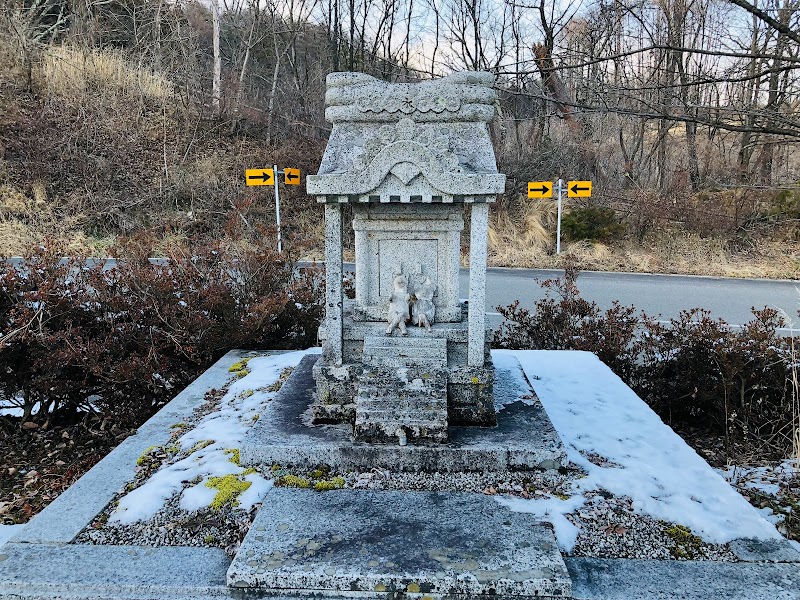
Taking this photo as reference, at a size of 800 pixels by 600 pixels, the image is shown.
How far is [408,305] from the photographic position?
15.2 ft

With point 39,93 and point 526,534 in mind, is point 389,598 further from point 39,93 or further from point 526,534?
point 39,93

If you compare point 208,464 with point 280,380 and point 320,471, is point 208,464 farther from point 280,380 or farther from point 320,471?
point 280,380

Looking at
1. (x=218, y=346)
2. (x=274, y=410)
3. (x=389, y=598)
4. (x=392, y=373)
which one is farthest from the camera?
(x=218, y=346)

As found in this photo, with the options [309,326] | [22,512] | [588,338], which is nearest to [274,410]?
[22,512]

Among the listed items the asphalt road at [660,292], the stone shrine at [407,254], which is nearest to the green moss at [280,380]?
the stone shrine at [407,254]

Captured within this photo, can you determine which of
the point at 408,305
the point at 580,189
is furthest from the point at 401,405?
the point at 580,189

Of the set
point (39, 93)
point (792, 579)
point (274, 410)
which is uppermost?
point (39, 93)

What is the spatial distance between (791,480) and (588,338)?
8.57ft

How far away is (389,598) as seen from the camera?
283 centimetres

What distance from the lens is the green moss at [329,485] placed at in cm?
374

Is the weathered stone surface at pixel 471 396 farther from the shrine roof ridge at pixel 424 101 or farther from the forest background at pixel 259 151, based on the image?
the forest background at pixel 259 151

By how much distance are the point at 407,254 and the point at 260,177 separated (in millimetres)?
9982

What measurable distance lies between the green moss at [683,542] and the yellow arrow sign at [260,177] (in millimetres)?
11672

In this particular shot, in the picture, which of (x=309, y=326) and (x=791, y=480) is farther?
(x=309, y=326)
